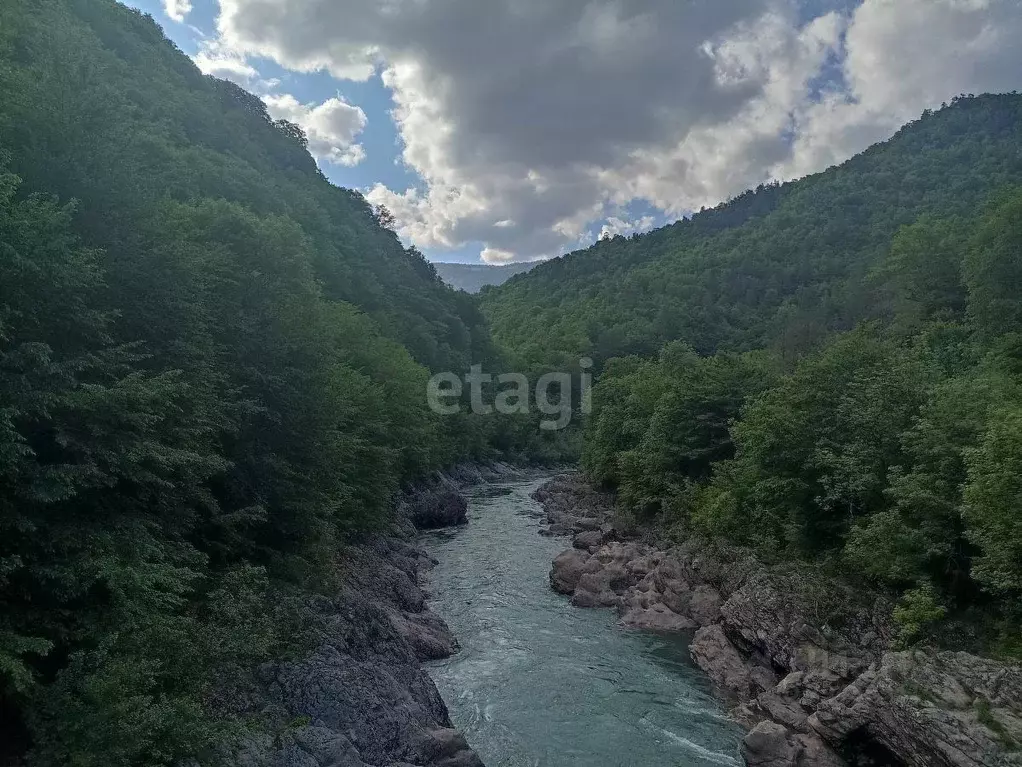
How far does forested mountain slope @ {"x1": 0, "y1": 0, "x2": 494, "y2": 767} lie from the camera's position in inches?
334

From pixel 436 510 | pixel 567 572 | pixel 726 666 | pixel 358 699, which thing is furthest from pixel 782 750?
pixel 436 510

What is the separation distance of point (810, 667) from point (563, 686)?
240 inches

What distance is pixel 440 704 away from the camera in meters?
14.6

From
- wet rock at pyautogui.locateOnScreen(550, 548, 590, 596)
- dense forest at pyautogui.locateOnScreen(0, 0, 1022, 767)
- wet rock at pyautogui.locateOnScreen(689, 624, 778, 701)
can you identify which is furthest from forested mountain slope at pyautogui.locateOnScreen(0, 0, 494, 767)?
wet rock at pyautogui.locateOnScreen(689, 624, 778, 701)

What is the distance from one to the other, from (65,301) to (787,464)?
68.1 feet

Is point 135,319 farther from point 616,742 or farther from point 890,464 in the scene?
point 890,464

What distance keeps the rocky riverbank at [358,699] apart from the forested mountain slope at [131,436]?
760 mm

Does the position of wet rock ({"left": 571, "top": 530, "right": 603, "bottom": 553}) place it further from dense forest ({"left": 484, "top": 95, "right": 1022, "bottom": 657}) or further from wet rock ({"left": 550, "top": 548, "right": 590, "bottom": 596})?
wet rock ({"left": 550, "top": 548, "right": 590, "bottom": 596})

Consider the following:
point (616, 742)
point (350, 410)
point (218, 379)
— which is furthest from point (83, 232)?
point (616, 742)

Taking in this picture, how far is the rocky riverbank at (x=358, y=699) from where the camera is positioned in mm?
10453

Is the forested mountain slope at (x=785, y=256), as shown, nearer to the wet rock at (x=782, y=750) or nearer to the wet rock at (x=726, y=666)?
the wet rock at (x=726, y=666)

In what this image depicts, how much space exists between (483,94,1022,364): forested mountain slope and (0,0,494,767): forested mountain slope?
59.1 m

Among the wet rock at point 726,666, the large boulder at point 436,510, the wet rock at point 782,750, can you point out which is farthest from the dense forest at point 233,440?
the wet rock at point 726,666

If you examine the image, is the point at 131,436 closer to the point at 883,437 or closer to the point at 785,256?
the point at 883,437
